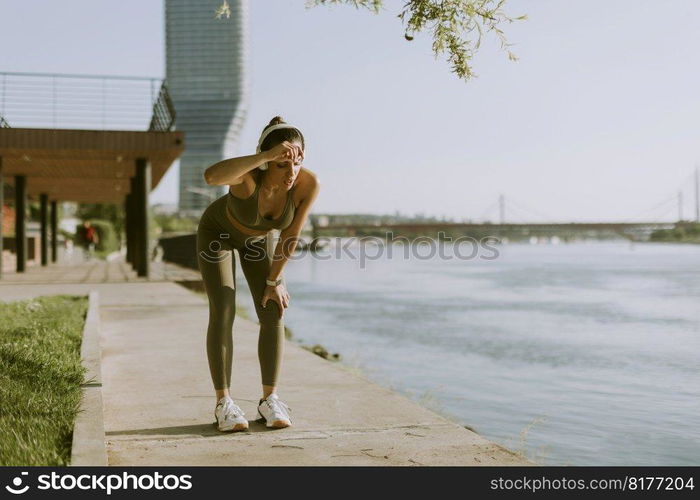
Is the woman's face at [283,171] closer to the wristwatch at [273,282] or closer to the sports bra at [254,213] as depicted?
the sports bra at [254,213]

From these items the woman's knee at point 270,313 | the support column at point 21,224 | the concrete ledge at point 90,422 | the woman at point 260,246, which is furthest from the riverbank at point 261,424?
the support column at point 21,224

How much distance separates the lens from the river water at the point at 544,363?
6.24m

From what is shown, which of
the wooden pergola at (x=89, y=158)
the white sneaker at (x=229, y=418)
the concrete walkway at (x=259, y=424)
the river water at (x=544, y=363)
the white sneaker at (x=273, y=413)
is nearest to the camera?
the concrete walkway at (x=259, y=424)

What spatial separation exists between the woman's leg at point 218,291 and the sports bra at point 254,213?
19cm

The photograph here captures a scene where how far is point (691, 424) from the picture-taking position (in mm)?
6668

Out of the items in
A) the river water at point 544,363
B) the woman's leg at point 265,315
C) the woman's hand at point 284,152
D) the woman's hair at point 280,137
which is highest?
the woman's hair at point 280,137

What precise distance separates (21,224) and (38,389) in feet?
63.0

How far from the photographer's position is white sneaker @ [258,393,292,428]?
386 cm

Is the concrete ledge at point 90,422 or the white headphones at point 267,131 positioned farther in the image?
the white headphones at point 267,131

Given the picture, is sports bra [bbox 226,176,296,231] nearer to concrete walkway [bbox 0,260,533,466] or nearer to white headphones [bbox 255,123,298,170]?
white headphones [bbox 255,123,298,170]

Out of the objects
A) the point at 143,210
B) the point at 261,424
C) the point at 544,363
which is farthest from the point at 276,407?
the point at 143,210

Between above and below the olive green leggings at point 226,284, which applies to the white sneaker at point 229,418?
below

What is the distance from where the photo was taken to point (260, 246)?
3920mm

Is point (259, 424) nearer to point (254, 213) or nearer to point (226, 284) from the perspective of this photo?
point (226, 284)
